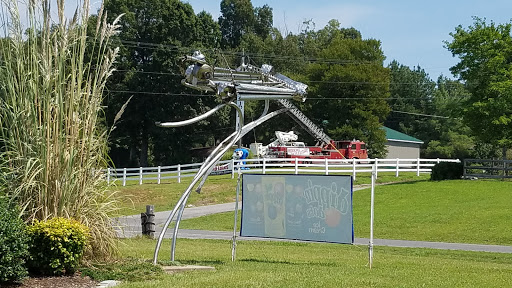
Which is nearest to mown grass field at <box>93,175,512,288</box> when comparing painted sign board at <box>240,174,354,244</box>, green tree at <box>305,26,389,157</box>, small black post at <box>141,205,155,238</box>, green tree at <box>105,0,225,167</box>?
painted sign board at <box>240,174,354,244</box>

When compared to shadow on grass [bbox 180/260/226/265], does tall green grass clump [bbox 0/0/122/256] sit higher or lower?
higher

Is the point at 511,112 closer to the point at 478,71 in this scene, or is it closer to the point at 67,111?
the point at 478,71

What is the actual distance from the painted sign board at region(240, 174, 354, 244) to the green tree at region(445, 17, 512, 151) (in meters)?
23.3

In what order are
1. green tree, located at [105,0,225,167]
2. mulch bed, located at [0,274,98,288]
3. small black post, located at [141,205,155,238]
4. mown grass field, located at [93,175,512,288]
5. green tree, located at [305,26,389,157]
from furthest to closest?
green tree, located at [105,0,225,167] → green tree, located at [305,26,389,157] → small black post, located at [141,205,155,238] → mown grass field, located at [93,175,512,288] → mulch bed, located at [0,274,98,288]

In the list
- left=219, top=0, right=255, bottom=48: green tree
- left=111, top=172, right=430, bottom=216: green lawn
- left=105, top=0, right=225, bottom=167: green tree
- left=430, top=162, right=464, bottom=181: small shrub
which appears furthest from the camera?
left=219, top=0, right=255, bottom=48: green tree

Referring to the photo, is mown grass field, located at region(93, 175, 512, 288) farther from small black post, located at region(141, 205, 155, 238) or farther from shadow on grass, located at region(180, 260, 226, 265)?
small black post, located at region(141, 205, 155, 238)

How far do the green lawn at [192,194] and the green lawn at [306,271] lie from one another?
50.0ft

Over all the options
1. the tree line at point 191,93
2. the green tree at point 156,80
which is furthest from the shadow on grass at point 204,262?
the green tree at point 156,80

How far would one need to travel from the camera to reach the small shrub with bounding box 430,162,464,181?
110ft

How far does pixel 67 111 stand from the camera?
28.9 ft

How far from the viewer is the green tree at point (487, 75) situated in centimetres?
3272

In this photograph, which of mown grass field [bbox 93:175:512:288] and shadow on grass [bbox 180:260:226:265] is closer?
mown grass field [bbox 93:175:512:288]

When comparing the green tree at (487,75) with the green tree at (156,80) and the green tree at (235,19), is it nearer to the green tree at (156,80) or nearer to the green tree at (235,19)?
the green tree at (156,80)

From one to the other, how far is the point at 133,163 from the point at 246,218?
5289cm
